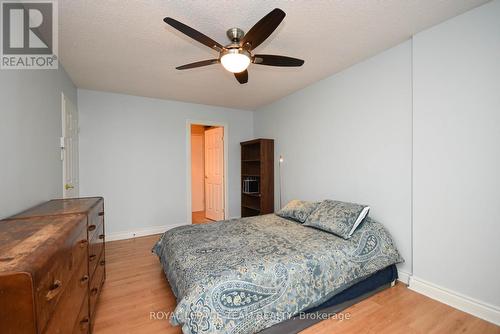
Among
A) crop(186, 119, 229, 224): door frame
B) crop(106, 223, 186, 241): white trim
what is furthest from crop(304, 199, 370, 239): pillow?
crop(106, 223, 186, 241): white trim

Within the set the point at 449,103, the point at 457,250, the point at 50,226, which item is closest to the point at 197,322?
the point at 50,226

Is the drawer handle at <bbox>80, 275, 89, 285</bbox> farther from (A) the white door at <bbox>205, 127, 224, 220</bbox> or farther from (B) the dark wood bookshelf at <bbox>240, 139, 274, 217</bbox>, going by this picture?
(A) the white door at <bbox>205, 127, 224, 220</bbox>

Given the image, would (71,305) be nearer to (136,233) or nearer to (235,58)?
(235,58)

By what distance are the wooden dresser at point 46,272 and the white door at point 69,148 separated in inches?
45.4

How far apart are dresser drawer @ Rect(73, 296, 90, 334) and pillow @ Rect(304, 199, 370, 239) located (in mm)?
2125

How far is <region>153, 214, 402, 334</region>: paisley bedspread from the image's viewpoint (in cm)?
140

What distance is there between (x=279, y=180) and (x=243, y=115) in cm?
176

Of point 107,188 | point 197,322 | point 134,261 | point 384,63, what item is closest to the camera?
point 197,322

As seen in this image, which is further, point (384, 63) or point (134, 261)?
point (134, 261)

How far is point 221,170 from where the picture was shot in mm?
4848

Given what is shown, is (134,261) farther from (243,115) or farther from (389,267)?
(243,115)

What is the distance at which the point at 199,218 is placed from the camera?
5.32 metres

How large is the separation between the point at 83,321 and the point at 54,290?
761mm

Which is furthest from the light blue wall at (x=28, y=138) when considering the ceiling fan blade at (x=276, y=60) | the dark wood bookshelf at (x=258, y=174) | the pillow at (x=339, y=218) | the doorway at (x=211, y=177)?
the dark wood bookshelf at (x=258, y=174)
